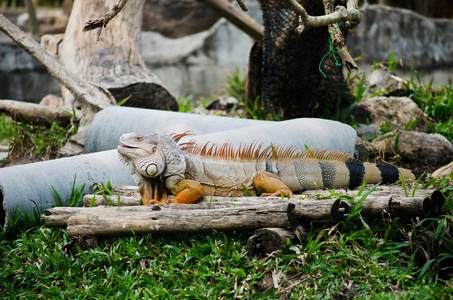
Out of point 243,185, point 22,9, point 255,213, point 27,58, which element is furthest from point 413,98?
point 22,9

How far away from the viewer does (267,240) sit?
3105mm

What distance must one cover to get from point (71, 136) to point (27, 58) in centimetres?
666

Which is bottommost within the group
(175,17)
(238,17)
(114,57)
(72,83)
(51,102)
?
(51,102)

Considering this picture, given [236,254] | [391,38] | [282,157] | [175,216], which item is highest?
[391,38]

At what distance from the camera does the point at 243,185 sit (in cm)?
377

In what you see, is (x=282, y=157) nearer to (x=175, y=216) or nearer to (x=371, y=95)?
(x=175, y=216)

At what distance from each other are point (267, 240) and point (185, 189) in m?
0.83

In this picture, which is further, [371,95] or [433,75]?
[433,75]

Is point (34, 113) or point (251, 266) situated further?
point (34, 113)

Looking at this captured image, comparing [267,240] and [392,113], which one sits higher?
[392,113]

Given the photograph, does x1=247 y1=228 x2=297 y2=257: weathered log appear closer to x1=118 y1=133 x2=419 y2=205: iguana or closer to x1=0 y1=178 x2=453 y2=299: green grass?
x1=0 y1=178 x2=453 y2=299: green grass

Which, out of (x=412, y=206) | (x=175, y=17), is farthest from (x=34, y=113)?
(x=175, y=17)

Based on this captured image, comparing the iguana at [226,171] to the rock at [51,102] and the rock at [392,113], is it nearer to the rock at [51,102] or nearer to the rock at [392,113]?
the rock at [392,113]

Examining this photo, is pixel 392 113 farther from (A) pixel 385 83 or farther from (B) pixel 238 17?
(B) pixel 238 17
